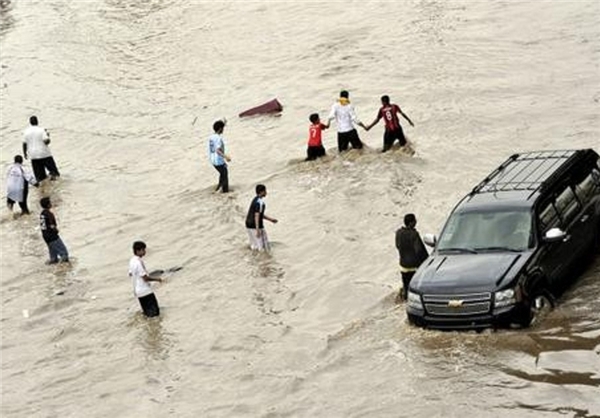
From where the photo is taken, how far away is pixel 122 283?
2089cm

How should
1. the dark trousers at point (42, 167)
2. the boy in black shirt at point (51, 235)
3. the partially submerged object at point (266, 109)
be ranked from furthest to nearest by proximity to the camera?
the partially submerged object at point (266, 109), the dark trousers at point (42, 167), the boy in black shirt at point (51, 235)

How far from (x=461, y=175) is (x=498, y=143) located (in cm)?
236

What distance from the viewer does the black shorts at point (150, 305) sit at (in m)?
18.2

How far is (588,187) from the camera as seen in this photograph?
16.3m

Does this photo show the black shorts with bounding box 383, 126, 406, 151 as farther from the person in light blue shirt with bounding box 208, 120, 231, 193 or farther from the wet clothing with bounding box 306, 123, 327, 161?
the person in light blue shirt with bounding box 208, 120, 231, 193

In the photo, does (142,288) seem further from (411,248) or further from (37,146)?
(37,146)

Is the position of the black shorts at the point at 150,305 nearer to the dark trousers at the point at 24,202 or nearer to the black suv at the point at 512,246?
the black suv at the point at 512,246

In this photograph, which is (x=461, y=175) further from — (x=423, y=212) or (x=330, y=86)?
(x=330, y=86)

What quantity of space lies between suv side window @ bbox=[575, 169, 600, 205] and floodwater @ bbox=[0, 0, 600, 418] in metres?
1.11

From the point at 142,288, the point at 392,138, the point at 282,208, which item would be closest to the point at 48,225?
the point at 142,288

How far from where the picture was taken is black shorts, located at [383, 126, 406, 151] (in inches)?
978

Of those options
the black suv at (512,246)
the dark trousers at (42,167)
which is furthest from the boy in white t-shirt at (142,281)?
the dark trousers at (42,167)

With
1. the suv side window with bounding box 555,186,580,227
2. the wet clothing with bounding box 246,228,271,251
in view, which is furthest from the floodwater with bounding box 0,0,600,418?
the suv side window with bounding box 555,186,580,227

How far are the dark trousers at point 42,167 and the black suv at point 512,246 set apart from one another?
14.5 meters
